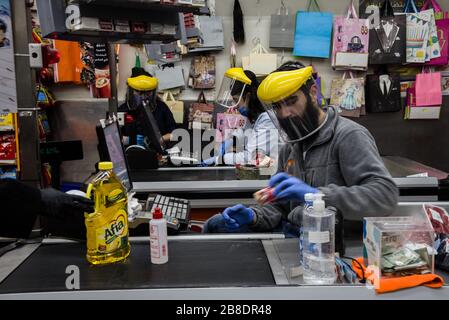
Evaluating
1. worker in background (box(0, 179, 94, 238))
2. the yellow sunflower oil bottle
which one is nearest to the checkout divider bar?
worker in background (box(0, 179, 94, 238))

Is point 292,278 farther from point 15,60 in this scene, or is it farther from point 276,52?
point 276,52

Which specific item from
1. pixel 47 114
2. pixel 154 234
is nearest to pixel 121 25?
pixel 154 234

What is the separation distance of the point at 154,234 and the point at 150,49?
13.2ft

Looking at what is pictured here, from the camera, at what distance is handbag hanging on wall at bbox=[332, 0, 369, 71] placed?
191 inches

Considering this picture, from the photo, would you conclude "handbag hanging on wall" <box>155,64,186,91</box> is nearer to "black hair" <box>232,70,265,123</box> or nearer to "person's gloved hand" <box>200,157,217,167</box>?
"person's gloved hand" <box>200,157,217,167</box>

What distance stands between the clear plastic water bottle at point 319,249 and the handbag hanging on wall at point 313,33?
13.5 ft

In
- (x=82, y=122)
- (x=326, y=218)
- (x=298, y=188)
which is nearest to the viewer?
(x=326, y=218)

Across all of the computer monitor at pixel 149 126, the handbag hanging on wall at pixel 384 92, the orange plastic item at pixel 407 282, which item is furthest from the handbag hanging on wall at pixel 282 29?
the orange plastic item at pixel 407 282

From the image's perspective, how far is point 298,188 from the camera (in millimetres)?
1600

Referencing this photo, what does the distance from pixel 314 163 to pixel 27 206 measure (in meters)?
1.19

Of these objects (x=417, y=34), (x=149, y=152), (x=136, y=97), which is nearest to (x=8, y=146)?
(x=149, y=152)

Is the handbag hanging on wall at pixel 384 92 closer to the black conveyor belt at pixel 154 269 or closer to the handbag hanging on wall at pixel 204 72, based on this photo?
the handbag hanging on wall at pixel 204 72

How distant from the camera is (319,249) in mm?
1266

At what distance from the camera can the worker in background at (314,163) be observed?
1.62 m
